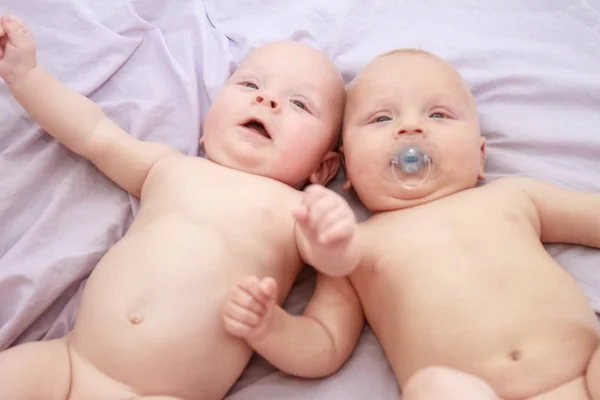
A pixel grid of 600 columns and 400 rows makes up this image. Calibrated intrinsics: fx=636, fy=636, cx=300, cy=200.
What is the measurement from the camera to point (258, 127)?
116cm

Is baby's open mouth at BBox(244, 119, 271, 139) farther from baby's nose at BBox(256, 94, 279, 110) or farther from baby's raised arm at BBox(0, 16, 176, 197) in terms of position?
baby's raised arm at BBox(0, 16, 176, 197)

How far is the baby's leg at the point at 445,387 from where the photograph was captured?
0.78m

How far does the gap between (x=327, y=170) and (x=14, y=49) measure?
0.61m

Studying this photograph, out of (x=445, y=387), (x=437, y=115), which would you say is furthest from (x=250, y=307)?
(x=437, y=115)

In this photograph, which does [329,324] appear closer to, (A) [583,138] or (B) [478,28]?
(A) [583,138]

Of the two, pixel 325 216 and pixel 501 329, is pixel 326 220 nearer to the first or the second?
pixel 325 216

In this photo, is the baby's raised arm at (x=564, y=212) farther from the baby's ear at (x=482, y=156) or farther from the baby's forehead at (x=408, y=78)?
the baby's forehead at (x=408, y=78)

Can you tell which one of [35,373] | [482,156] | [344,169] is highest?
[482,156]

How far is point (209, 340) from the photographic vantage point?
955 mm

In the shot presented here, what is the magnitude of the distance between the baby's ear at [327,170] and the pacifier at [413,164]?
7.0 inches

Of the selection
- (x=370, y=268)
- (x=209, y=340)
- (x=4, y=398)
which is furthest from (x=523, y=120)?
(x=4, y=398)

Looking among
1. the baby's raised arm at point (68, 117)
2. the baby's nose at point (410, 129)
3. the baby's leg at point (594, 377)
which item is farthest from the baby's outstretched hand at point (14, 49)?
the baby's leg at point (594, 377)

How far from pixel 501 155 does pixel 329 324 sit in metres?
0.50

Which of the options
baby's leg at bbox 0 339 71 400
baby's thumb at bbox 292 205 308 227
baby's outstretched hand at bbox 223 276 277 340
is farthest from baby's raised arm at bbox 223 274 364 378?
baby's leg at bbox 0 339 71 400
